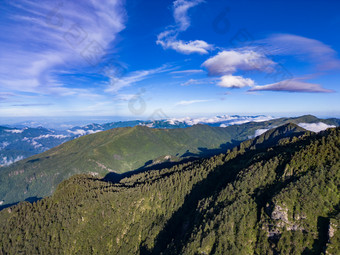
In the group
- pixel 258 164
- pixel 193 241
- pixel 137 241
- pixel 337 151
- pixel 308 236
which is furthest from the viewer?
pixel 137 241

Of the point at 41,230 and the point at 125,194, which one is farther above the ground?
the point at 125,194

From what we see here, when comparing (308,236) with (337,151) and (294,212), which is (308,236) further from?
(337,151)

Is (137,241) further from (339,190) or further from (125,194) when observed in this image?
(339,190)

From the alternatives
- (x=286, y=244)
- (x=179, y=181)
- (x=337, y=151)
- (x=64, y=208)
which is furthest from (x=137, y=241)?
(x=337, y=151)

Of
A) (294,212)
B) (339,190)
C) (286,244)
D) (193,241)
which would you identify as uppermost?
(339,190)

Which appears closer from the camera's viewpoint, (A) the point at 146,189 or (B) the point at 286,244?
(B) the point at 286,244

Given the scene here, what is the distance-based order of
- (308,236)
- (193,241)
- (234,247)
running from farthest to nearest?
(193,241), (234,247), (308,236)

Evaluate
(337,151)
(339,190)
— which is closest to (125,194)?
(339,190)
